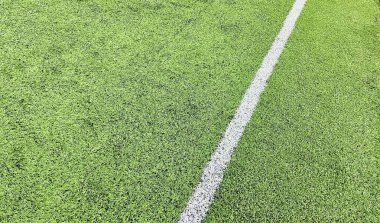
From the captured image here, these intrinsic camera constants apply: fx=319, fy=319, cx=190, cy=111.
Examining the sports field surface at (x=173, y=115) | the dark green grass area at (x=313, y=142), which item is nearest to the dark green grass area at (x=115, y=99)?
the sports field surface at (x=173, y=115)

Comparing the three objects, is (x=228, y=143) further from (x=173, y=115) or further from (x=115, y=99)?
(x=115, y=99)

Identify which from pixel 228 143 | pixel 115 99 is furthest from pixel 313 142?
pixel 115 99

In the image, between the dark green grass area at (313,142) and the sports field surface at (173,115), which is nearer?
the sports field surface at (173,115)

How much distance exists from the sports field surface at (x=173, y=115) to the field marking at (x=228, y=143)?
1.5 inches

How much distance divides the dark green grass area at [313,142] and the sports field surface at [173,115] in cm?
1

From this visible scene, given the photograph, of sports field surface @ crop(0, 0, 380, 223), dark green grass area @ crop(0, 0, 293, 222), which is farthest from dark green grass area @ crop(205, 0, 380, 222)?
dark green grass area @ crop(0, 0, 293, 222)

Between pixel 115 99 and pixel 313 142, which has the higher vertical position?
pixel 115 99

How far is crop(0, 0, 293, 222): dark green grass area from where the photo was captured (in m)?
2.48

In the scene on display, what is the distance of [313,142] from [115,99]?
1.99 meters

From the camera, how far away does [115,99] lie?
3115mm

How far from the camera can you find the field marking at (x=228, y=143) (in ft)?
8.32

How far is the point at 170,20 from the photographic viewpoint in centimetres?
410

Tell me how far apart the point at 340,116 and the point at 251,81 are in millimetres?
1023

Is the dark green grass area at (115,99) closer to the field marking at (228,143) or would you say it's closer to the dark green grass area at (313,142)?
the field marking at (228,143)
